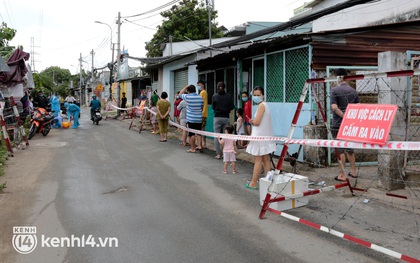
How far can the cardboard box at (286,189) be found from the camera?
5207 mm

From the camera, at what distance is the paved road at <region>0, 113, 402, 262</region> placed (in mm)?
4039

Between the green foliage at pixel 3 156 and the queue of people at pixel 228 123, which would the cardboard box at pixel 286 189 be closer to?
the queue of people at pixel 228 123

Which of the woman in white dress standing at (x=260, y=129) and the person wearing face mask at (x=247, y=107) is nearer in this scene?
the woman in white dress standing at (x=260, y=129)

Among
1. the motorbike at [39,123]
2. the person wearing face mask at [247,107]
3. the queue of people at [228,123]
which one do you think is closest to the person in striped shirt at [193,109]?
the queue of people at [228,123]

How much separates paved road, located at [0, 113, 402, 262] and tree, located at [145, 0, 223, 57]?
26.5 m

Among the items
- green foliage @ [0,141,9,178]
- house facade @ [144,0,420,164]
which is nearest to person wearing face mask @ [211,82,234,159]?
house facade @ [144,0,420,164]

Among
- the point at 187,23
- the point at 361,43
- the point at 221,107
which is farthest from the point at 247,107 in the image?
the point at 187,23

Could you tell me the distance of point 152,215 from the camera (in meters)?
5.27

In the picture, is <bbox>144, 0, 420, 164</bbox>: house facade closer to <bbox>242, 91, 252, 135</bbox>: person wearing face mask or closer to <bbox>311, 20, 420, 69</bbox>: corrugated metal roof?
<bbox>311, 20, 420, 69</bbox>: corrugated metal roof

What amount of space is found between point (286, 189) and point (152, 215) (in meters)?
1.98

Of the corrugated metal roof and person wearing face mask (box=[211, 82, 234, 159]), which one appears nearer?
the corrugated metal roof

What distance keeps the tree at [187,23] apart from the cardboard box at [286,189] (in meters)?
29.6

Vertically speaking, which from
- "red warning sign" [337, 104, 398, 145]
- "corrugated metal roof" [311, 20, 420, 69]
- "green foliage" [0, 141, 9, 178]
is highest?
"corrugated metal roof" [311, 20, 420, 69]

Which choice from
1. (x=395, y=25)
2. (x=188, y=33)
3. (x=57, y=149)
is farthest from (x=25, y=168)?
(x=188, y=33)
